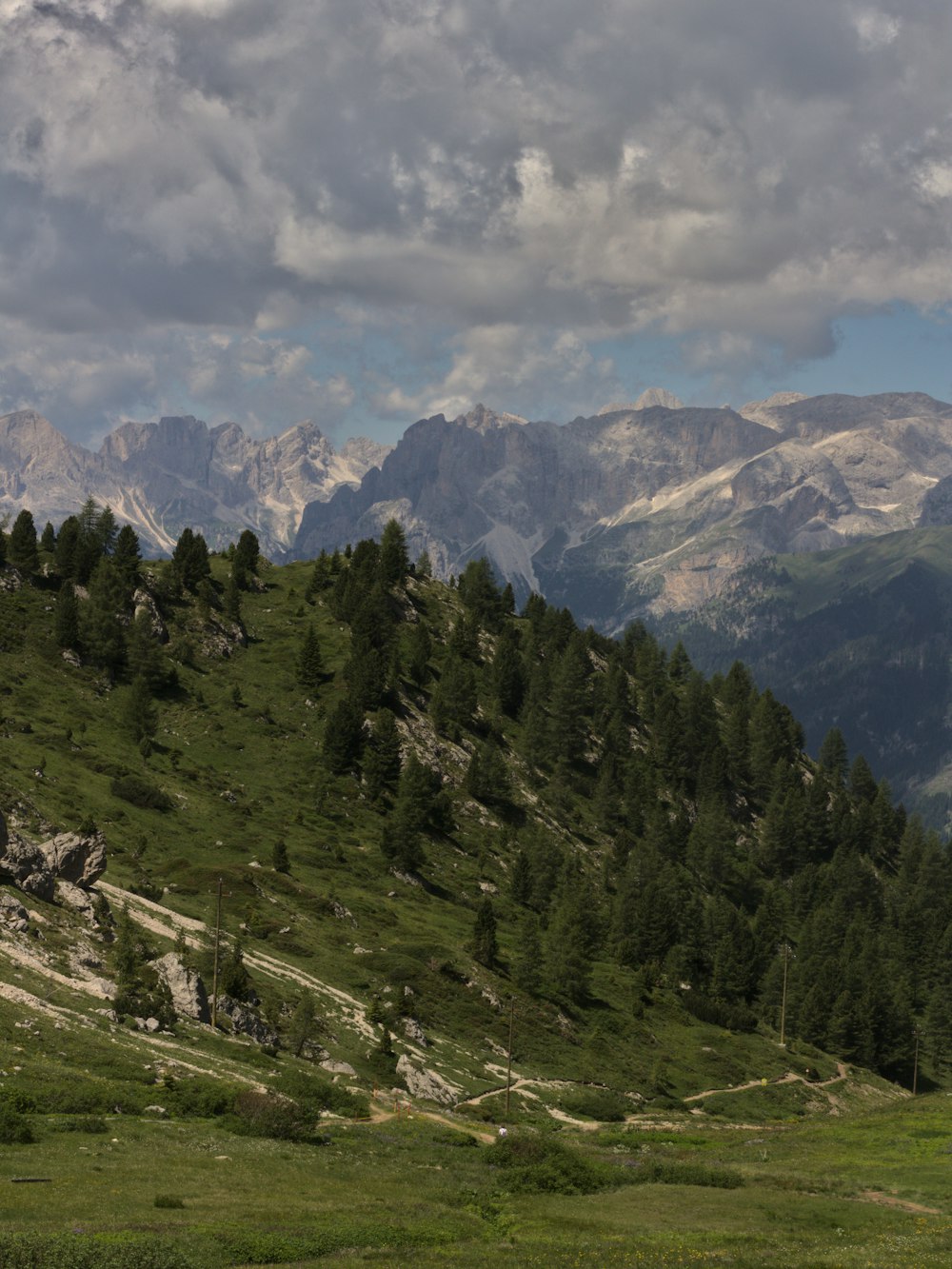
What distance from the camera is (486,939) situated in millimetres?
129125

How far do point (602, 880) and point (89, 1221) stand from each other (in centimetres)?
16182

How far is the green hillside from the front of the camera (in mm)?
48719

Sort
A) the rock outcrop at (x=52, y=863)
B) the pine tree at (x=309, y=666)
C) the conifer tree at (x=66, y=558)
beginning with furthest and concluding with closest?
the pine tree at (x=309, y=666)
the conifer tree at (x=66, y=558)
the rock outcrop at (x=52, y=863)

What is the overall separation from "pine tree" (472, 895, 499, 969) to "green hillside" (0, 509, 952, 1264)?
0.28 meters

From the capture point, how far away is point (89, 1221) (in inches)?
1307

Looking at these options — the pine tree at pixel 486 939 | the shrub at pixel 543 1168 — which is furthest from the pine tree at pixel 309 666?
the shrub at pixel 543 1168

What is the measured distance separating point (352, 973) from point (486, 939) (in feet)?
88.2

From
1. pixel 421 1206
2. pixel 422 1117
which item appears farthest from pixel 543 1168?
pixel 422 1117

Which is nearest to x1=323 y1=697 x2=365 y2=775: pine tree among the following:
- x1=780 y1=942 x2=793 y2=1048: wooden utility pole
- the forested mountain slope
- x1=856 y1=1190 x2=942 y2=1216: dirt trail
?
the forested mountain slope

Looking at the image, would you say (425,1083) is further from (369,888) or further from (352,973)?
(369,888)

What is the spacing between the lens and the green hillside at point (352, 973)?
160 ft

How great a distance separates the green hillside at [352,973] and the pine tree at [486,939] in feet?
0.91

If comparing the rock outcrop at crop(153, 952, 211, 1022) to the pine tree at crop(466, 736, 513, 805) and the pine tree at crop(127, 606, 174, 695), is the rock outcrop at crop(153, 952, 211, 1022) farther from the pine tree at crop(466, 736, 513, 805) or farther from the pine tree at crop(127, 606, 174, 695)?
the pine tree at crop(466, 736, 513, 805)

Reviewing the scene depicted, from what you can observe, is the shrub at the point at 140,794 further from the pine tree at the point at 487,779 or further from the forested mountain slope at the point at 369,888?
the pine tree at the point at 487,779
